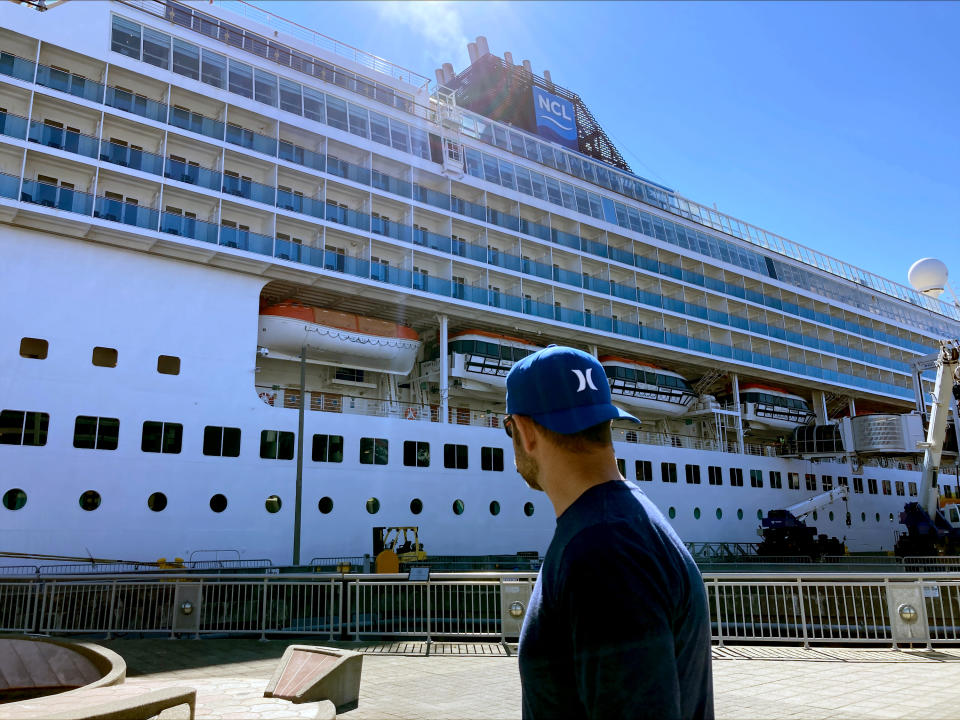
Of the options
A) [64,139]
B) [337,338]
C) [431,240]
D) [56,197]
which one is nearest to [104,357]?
[56,197]

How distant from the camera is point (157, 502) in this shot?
1884 cm

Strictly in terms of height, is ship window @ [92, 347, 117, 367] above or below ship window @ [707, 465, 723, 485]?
above

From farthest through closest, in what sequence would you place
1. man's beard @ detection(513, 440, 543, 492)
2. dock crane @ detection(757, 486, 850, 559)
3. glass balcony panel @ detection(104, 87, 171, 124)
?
1. dock crane @ detection(757, 486, 850, 559)
2. glass balcony panel @ detection(104, 87, 171, 124)
3. man's beard @ detection(513, 440, 543, 492)

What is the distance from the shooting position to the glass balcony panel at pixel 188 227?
20672mm

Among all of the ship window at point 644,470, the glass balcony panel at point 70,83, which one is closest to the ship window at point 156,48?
the glass balcony panel at point 70,83

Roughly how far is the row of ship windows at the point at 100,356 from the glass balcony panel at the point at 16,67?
715 cm

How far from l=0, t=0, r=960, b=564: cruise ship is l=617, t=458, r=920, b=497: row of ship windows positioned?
191 millimetres

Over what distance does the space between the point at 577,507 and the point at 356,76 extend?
28140 millimetres

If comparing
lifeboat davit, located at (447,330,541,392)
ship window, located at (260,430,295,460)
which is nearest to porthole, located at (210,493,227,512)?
ship window, located at (260,430,295,460)

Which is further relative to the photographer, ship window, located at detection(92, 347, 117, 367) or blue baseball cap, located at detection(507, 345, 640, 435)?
ship window, located at detection(92, 347, 117, 367)

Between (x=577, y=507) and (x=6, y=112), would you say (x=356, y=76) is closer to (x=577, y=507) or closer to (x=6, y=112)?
(x=6, y=112)

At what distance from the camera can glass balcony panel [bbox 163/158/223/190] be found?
70.7 feet

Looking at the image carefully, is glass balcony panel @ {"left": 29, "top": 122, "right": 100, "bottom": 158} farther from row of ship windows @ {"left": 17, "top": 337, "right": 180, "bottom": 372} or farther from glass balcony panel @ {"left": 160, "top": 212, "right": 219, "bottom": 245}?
row of ship windows @ {"left": 17, "top": 337, "right": 180, "bottom": 372}

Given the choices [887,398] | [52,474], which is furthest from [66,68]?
[887,398]
